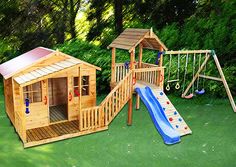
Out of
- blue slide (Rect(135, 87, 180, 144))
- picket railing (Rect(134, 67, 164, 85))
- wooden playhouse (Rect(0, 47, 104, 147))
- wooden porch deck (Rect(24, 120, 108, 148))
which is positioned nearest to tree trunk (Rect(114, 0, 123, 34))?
picket railing (Rect(134, 67, 164, 85))

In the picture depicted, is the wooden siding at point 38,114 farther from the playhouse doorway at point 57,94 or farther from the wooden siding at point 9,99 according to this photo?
the playhouse doorway at point 57,94

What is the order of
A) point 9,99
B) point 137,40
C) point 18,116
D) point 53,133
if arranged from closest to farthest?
point 18,116 → point 53,133 → point 137,40 → point 9,99

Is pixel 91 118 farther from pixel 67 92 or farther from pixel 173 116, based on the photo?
pixel 173 116

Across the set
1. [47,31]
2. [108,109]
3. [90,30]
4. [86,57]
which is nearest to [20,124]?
[108,109]

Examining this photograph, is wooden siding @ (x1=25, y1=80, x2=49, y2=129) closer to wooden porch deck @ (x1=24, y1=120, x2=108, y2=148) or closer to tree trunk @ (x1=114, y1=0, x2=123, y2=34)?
wooden porch deck @ (x1=24, y1=120, x2=108, y2=148)

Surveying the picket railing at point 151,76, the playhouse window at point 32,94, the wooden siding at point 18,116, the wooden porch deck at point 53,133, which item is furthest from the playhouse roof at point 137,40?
the wooden siding at point 18,116

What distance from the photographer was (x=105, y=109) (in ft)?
29.7

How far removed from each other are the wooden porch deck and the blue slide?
1650 millimetres

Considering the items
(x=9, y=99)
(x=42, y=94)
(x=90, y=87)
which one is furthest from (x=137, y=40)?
(x=9, y=99)

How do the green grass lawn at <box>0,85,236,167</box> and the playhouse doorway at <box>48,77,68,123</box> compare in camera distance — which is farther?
the playhouse doorway at <box>48,77,68,123</box>

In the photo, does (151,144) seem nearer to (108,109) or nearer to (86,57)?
(108,109)

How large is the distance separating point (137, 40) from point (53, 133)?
157 inches

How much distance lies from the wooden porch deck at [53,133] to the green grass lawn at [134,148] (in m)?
0.18

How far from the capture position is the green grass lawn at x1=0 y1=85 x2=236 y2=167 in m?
7.08
